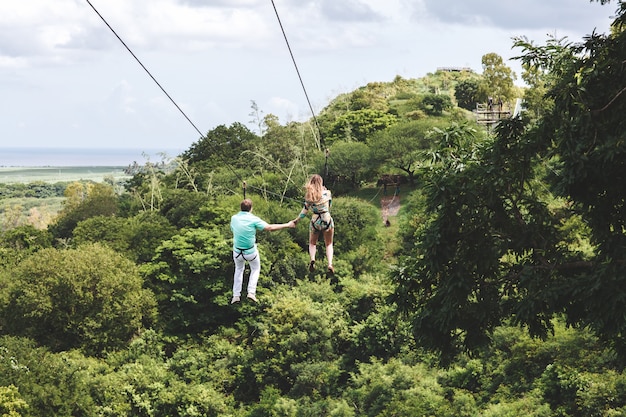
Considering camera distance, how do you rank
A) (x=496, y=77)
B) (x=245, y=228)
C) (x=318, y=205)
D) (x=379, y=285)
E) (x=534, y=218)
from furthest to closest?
(x=496, y=77), (x=379, y=285), (x=318, y=205), (x=534, y=218), (x=245, y=228)

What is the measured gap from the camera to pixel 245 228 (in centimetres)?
1222

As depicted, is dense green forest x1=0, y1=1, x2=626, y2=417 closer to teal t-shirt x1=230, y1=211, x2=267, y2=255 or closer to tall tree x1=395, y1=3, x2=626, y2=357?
tall tree x1=395, y1=3, x2=626, y2=357

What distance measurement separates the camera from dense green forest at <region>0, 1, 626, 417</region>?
11703 mm

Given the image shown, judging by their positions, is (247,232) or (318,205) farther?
(318,205)

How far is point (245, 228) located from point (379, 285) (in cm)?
1969

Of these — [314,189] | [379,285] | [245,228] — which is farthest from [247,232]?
[379,285]

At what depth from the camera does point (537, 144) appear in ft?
39.0

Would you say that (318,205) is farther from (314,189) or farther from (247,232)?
(247,232)

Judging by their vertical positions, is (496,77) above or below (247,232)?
above

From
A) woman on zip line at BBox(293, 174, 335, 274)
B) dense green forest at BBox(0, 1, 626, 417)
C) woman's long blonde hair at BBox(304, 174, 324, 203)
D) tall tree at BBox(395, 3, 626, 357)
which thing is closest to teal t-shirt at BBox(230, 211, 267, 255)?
woman on zip line at BBox(293, 174, 335, 274)

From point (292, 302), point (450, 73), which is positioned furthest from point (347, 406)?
point (450, 73)

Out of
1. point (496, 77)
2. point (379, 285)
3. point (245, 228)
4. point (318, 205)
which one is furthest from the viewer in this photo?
point (496, 77)

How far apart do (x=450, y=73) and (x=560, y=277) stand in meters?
76.1

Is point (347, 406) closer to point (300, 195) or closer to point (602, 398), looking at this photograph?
point (602, 398)
